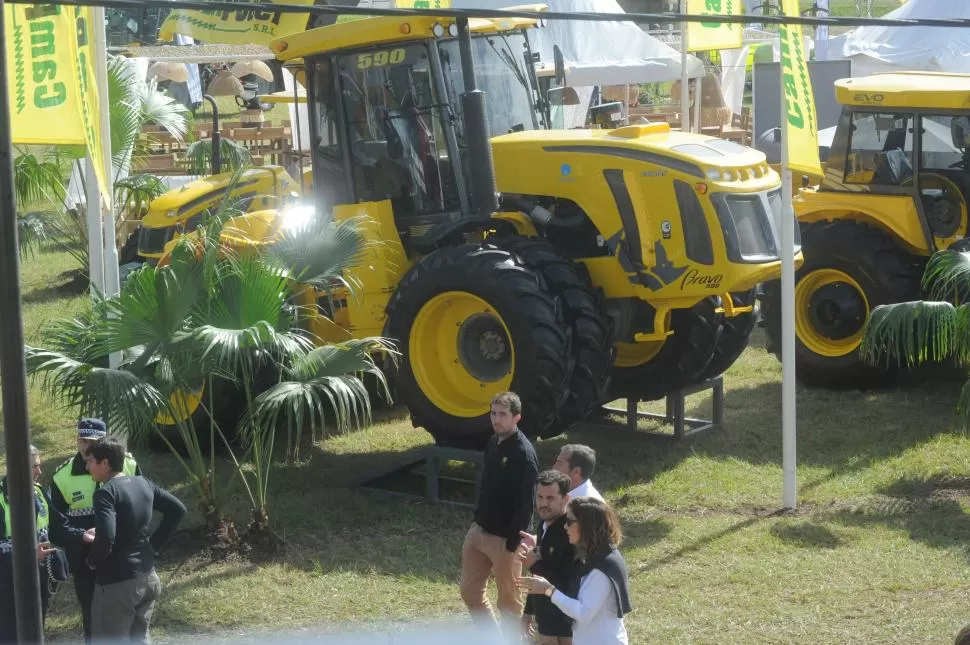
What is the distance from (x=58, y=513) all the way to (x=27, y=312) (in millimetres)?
8894

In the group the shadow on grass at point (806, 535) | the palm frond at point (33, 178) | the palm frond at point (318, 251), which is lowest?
the shadow on grass at point (806, 535)

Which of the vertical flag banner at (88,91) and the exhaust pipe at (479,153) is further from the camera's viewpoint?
the exhaust pipe at (479,153)

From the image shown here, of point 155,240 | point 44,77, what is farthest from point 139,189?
point 44,77

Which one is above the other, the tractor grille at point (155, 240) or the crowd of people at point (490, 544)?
the tractor grille at point (155, 240)

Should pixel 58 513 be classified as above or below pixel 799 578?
above

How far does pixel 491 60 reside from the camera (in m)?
9.29

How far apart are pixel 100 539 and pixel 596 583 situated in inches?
87.5

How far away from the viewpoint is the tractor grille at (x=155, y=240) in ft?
39.7

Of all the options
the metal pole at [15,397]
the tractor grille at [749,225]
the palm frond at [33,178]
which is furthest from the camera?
the palm frond at [33,178]

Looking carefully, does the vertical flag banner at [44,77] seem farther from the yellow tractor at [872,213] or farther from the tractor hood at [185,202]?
the yellow tractor at [872,213]

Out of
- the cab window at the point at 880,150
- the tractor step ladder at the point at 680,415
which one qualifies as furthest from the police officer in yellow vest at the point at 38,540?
the cab window at the point at 880,150

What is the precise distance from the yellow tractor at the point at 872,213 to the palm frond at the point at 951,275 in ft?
2.62

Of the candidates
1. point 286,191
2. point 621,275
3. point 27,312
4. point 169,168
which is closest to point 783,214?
point 621,275

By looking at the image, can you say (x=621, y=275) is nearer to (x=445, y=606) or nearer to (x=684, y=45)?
(x=445, y=606)
